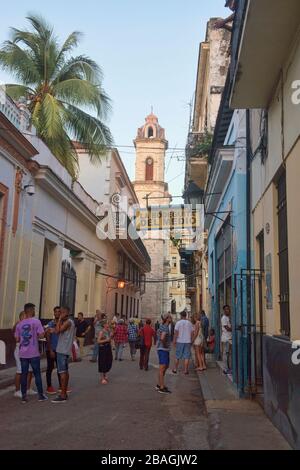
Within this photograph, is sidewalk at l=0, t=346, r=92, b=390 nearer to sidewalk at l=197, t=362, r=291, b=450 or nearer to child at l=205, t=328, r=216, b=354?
sidewalk at l=197, t=362, r=291, b=450

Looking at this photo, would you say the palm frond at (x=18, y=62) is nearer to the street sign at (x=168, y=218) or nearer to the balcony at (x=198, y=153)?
the balcony at (x=198, y=153)

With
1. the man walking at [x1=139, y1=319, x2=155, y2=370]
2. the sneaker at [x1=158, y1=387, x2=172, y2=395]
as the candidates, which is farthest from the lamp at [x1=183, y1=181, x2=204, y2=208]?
the sneaker at [x1=158, y1=387, x2=172, y2=395]

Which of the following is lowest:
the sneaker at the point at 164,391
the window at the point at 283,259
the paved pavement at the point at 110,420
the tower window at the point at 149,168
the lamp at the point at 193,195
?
the paved pavement at the point at 110,420

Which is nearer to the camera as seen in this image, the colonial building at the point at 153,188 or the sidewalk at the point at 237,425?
the sidewalk at the point at 237,425

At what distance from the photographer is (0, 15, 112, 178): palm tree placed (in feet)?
56.8

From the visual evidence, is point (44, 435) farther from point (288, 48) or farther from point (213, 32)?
point (213, 32)

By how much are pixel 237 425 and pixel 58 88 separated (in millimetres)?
14195

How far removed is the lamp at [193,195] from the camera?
17.9 meters

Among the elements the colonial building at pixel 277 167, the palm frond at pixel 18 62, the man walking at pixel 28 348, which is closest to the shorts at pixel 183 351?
the man walking at pixel 28 348

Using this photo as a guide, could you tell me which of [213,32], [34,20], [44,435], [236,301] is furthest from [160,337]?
[213,32]

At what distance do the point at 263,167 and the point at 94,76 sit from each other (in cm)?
1164

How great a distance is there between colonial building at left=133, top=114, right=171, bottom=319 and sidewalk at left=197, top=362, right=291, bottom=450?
43.9 metres

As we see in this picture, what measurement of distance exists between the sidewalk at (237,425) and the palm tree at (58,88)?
11.0 meters

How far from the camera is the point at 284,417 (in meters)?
6.03
